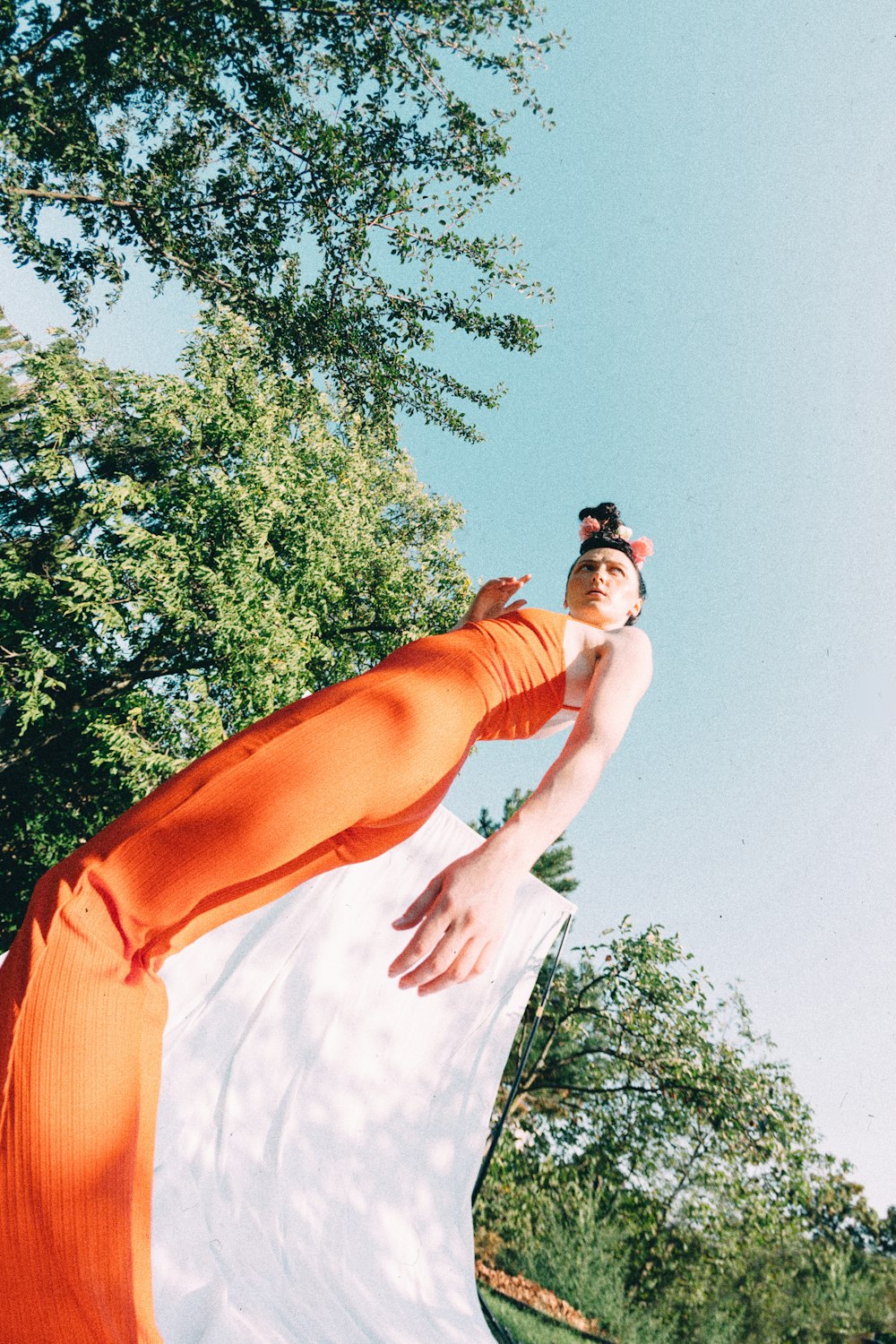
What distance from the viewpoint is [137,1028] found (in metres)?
0.97

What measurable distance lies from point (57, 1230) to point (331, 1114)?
8.88 ft

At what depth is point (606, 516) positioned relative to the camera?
242cm

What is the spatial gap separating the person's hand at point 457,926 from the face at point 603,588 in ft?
3.42

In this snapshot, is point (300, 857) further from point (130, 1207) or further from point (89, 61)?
point (89, 61)

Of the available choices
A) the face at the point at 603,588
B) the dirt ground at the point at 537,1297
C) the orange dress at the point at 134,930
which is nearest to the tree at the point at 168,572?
the face at the point at 603,588

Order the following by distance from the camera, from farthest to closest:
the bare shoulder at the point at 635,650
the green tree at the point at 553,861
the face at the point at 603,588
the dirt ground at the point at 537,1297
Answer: the green tree at the point at 553,861, the dirt ground at the point at 537,1297, the face at the point at 603,588, the bare shoulder at the point at 635,650

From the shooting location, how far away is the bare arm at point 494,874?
1.06 m

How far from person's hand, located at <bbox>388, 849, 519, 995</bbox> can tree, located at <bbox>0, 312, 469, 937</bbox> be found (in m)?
7.32

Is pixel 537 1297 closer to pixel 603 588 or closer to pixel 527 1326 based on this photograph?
pixel 527 1326

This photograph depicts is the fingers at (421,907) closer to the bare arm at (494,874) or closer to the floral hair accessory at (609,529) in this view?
the bare arm at (494,874)

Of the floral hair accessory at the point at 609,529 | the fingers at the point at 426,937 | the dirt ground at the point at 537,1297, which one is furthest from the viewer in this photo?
the dirt ground at the point at 537,1297

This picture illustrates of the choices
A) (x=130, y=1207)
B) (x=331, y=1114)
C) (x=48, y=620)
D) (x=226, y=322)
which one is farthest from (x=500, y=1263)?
(x=226, y=322)

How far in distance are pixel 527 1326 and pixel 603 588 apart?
34.7 feet

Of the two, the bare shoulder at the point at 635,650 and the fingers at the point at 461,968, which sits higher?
the bare shoulder at the point at 635,650
